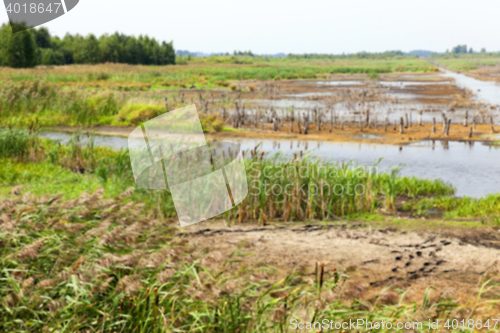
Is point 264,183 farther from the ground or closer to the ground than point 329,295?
closer to the ground

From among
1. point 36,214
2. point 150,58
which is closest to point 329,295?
point 36,214

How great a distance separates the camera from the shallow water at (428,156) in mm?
12734

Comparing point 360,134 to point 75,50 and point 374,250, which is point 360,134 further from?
point 75,50

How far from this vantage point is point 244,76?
62469 millimetres

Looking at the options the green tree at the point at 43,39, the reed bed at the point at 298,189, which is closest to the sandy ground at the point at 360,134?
the reed bed at the point at 298,189

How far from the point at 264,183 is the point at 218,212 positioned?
0.93 metres

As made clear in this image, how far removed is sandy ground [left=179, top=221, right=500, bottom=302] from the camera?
19.2 feet

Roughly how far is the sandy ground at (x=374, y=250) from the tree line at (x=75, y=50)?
154 feet

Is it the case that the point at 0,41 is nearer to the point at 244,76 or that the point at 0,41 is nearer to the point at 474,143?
the point at 244,76

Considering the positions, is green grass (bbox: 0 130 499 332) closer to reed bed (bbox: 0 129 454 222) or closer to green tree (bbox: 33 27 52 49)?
reed bed (bbox: 0 129 454 222)

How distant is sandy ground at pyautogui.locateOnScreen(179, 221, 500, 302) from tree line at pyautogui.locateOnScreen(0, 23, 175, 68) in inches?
1852

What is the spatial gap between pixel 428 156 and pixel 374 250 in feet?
33.9

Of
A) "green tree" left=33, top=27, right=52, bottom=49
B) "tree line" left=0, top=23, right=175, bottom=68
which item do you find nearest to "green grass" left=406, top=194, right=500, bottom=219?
"tree line" left=0, top=23, right=175, bottom=68

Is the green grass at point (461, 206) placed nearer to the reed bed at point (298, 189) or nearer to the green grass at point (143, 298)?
the reed bed at point (298, 189)
